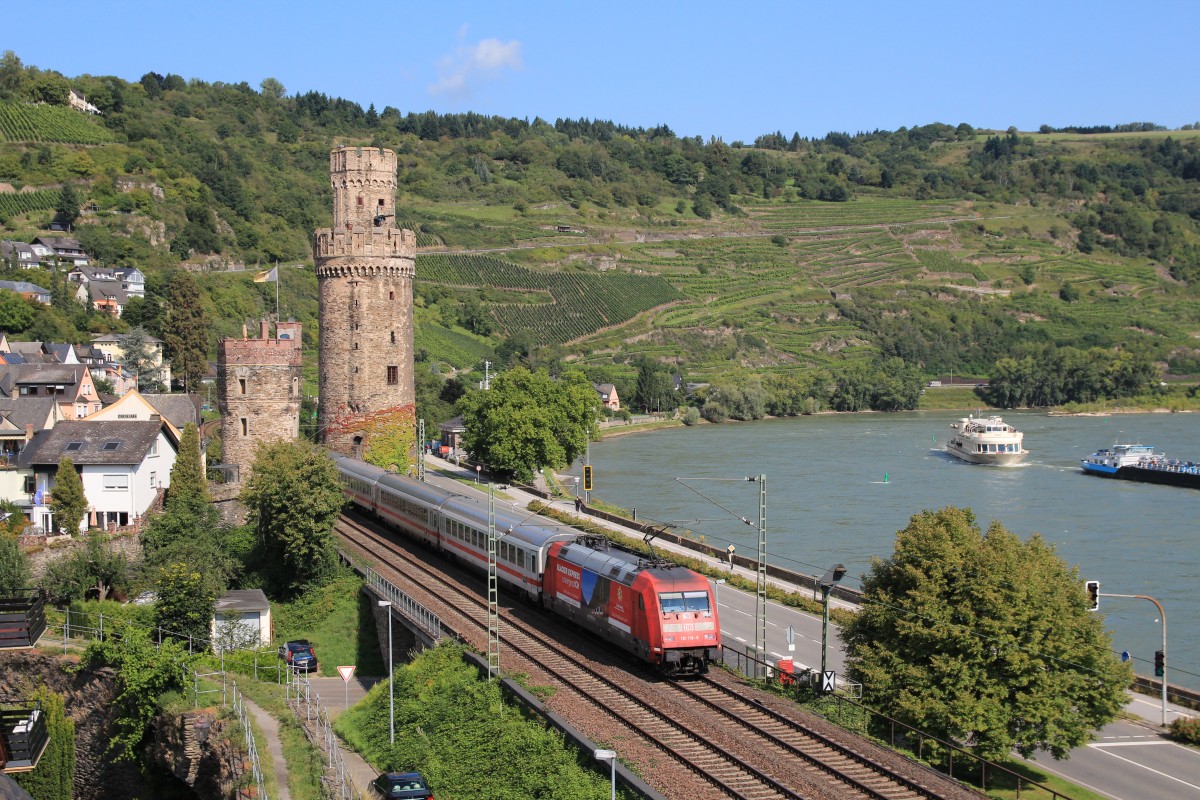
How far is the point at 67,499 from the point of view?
4016cm

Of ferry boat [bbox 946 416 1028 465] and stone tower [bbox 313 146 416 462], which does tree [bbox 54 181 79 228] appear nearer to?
stone tower [bbox 313 146 416 462]

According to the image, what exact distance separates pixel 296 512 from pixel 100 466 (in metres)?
9.71

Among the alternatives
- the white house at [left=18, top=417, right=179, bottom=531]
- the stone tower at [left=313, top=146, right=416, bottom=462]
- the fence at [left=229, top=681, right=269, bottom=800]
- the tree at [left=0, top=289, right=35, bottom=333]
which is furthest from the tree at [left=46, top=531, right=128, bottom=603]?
the tree at [left=0, top=289, right=35, bottom=333]

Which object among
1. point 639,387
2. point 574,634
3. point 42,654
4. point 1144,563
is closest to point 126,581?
point 42,654

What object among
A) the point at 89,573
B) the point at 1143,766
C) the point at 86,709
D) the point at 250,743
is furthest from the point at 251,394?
the point at 1143,766

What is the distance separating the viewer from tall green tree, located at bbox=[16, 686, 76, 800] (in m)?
25.0

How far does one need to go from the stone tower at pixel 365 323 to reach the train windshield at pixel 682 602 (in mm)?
27931

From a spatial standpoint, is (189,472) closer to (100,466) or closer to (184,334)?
(100,466)

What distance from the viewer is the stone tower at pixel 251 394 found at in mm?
44656

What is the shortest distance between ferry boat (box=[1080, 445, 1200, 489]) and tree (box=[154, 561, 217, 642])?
6708 centimetres

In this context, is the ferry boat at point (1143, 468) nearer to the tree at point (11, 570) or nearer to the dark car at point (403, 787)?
the tree at point (11, 570)

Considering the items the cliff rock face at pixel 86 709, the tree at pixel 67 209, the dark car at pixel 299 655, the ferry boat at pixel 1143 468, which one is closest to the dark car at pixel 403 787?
the cliff rock face at pixel 86 709

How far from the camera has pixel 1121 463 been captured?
8300cm

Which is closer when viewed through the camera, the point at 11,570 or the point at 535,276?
the point at 11,570
